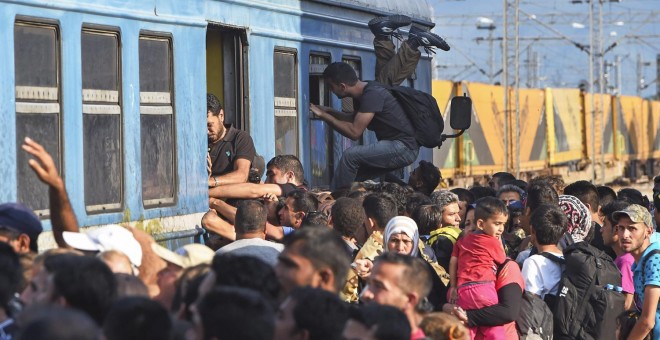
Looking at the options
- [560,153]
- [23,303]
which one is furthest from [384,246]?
[560,153]

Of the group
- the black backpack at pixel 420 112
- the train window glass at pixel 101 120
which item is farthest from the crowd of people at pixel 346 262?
the train window glass at pixel 101 120

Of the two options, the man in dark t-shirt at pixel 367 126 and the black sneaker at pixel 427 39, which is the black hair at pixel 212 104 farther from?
the black sneaker at pixel 427 39

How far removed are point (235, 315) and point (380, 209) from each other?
12.6 ft

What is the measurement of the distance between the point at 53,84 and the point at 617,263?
3.41 metres

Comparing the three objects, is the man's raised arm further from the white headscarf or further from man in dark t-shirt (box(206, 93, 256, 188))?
man in dark t-shirt (box(206, 93, 256, 188))

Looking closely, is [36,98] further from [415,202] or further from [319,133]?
[319,133]

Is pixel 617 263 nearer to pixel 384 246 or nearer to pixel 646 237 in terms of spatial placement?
pixel 646 237

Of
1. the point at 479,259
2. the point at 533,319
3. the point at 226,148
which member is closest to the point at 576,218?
the point at 533,319

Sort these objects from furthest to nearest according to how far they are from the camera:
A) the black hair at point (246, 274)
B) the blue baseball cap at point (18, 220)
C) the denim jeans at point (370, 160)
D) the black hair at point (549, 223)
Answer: the denim jeans at point (370, 160)
the black hair at point (549, 223)
the blue baseball cap at point (18, 220)
the black hair at point (246, 274)

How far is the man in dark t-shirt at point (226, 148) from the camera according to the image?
377 inches

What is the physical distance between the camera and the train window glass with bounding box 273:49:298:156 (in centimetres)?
1073

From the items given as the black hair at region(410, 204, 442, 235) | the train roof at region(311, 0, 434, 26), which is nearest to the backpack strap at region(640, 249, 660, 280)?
the black hair at region(410, 204, 442, 235)

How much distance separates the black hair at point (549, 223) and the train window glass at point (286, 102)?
2.94m

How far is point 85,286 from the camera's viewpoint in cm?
443
